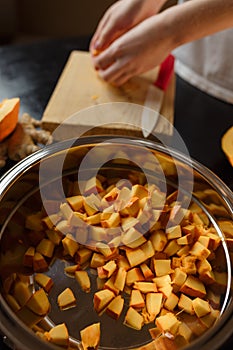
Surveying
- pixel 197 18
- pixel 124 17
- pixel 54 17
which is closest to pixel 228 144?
pixel 197 18

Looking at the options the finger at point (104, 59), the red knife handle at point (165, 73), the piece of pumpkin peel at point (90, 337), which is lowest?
the piece of pumpkin peel at point (90, 337)

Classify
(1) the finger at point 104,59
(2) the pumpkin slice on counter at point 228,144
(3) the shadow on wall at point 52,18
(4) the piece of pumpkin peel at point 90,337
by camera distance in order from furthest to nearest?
(3) the shadow on wall at point 52,18
(1) the finger at point 104,59
(2) the pumpkin slice on counter at point 228,144
(4) the piece of pumpkin peel at point 90,337

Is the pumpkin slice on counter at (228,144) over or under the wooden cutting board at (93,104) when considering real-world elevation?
under

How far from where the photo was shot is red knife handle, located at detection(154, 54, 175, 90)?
109 cm

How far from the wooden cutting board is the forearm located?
0.50 ft

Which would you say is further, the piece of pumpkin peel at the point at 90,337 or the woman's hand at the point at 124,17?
the woman's hand at the point at 124,17

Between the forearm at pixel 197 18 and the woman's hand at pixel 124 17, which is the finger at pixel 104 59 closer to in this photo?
the woman's hand at pixel 124 17

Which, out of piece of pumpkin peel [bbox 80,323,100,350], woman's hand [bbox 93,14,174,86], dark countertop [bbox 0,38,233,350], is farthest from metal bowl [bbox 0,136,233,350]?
woman's hand [bbox 93,14,174,86]

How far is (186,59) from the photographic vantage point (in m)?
1.16

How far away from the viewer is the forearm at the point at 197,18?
0.92 meters

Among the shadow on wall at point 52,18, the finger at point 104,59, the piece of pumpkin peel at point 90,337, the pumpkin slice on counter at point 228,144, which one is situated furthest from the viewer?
the shadow on wall at point 52,18

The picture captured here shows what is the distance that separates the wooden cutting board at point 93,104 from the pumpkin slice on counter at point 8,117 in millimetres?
71

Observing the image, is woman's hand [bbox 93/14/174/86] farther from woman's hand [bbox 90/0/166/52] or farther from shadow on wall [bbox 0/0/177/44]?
shadow on wall [bbox 0/0/177/44]

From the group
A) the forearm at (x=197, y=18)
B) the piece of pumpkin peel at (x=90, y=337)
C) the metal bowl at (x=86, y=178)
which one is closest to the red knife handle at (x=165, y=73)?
the forearm at (x=197, y=18)
